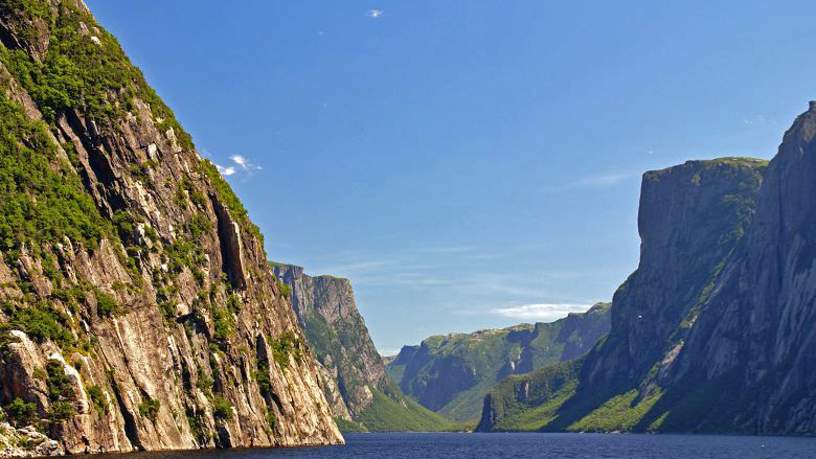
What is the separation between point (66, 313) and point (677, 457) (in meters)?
107

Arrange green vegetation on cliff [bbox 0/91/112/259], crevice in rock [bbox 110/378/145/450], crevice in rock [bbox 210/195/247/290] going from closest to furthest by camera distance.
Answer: green vegetation on cliff [bbox 0/91/112/259]
crevice in rock [bbox 110/378/145/450]
crevice in rock [bbox 210/195/247/290]

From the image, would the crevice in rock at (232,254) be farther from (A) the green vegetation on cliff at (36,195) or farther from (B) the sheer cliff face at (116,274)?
(A) the green vegetation on cliff at (36,195)

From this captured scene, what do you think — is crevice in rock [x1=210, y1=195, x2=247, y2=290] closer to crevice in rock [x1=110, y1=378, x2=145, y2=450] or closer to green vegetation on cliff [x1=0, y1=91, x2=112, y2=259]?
green vegetation on cliff [x1=0, y1=91, x2=112, y2=259]

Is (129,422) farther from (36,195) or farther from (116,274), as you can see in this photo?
(36,195)

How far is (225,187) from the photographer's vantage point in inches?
7776

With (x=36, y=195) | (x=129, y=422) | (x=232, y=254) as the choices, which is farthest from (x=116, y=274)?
(x=232, y=254)

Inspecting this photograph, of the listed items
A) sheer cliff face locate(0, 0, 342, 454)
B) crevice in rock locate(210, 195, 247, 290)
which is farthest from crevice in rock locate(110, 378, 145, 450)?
crevice in rock locate(210, 195, 247, 290)

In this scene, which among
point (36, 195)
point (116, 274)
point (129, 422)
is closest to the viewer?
point (129, 422)

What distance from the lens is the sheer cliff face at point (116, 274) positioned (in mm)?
118062

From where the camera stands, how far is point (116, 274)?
138625 millimetres

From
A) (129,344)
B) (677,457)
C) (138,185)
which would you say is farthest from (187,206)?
(677,457)

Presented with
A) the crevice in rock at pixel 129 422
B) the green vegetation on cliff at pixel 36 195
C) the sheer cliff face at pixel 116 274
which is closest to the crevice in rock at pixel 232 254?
the sheer cliff face at pixel 116 274

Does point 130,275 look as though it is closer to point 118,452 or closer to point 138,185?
point 138,185

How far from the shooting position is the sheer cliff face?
118 m
